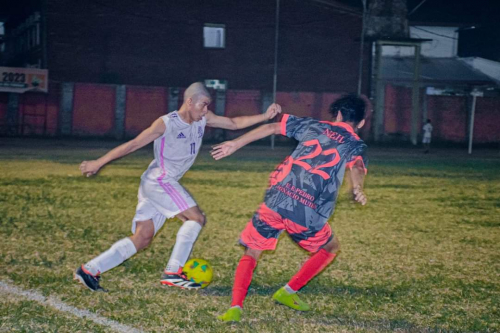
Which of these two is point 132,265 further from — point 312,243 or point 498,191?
point 498,191

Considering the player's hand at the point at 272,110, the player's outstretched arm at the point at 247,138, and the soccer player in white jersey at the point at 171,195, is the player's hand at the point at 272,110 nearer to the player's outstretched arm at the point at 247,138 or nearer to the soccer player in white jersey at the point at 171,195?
the soccer player in white jersey at the point at 171,195

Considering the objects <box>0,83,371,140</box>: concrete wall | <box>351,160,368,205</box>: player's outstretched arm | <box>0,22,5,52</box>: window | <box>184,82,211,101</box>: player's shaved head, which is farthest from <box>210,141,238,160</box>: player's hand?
<box>0,22,5,52</box>: window

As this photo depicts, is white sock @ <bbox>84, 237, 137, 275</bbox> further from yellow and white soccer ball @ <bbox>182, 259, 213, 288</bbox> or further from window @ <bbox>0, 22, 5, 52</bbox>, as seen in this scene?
window @ <bbox>0, 22, 5, 52</bbox>

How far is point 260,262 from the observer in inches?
304

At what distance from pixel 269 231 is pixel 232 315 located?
0.75 metres

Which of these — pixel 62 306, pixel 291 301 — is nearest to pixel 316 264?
pixel 291 301

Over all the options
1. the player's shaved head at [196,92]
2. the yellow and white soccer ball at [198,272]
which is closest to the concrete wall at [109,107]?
the yellow and white soccer ball at [198,272]

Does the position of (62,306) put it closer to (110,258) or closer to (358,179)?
(110,258)

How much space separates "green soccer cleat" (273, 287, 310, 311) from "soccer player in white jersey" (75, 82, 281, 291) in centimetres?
91

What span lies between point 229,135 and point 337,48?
955 cm

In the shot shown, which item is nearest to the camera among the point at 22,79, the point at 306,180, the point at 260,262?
the point at 306,180

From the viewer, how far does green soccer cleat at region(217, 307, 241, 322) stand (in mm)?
5160

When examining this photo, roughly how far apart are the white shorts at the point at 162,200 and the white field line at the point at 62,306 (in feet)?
3.60

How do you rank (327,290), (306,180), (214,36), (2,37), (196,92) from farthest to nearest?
(2,37), (214,36), (327,290), (196,92), (306,180)
